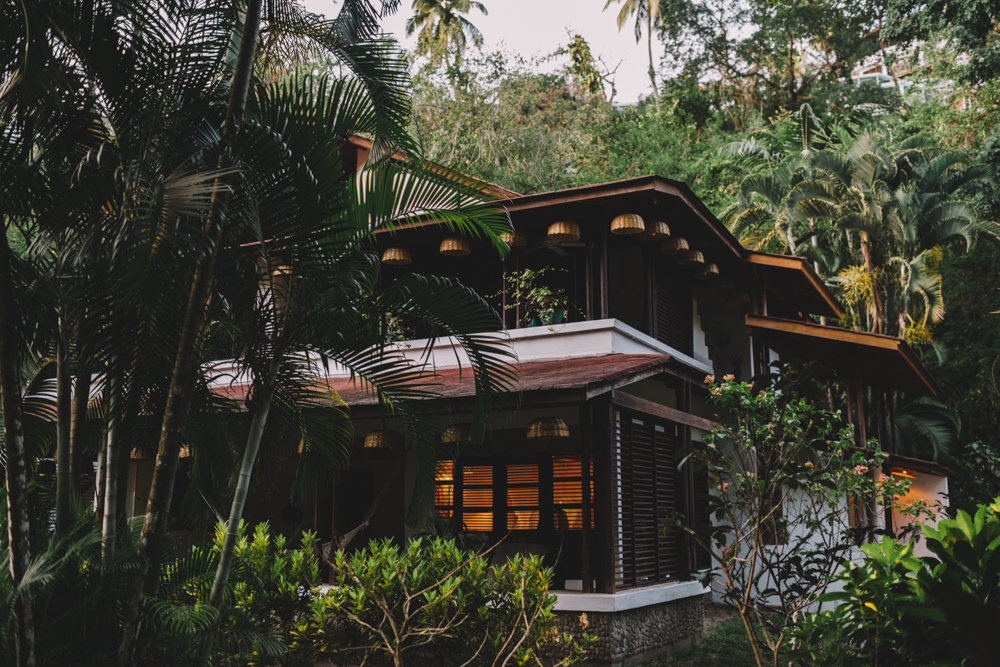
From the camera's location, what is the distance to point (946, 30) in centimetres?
1817

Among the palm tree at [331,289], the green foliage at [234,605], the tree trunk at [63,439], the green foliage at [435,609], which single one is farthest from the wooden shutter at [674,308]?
the tree trunk at [63,439]

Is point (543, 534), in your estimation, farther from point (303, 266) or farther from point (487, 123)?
point (487, 123)

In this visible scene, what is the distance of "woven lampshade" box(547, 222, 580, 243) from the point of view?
34.8 feet

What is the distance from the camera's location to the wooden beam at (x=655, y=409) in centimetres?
884

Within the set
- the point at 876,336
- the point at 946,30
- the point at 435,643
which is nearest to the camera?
the point at 435,643

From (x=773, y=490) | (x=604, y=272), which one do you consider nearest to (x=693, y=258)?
(x=604, y=272)

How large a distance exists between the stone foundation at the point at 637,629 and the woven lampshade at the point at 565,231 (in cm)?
448

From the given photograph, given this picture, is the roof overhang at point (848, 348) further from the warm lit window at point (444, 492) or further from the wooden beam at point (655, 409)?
the warm lit window at point (444, 492)

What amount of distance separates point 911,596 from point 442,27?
940 inches

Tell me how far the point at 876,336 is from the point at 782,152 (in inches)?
577

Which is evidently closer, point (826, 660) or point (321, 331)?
point (826, 660)

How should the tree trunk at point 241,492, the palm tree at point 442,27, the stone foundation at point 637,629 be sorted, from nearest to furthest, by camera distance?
the tree trunk at point 241,492
the stone foundation at point 637,629
the palm tree at point 442,27

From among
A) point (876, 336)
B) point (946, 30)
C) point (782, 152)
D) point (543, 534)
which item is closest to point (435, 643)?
point (543, 534)

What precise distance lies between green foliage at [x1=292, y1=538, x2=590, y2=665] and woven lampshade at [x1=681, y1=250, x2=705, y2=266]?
6.41 metres
